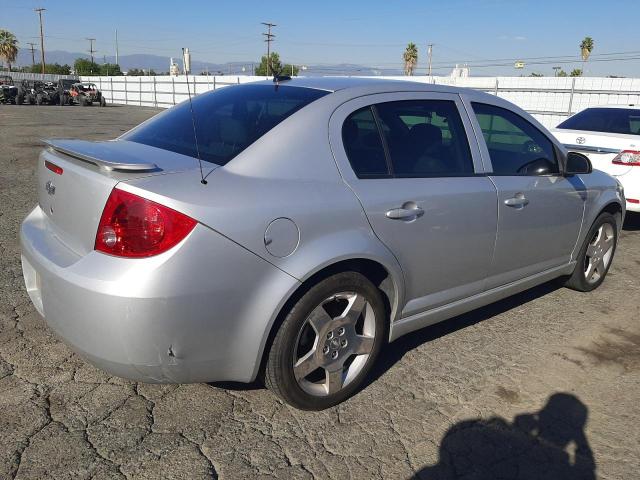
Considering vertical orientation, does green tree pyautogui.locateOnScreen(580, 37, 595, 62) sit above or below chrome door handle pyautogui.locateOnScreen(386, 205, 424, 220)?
above

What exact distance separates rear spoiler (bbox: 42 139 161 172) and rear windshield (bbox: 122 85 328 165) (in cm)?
25

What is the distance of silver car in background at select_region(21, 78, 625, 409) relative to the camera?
231 centimetres

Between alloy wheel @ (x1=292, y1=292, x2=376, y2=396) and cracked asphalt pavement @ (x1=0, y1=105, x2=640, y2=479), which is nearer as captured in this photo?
cracked asphalt pavement @ (x1=0, y1=105, x2=640, y2=479)

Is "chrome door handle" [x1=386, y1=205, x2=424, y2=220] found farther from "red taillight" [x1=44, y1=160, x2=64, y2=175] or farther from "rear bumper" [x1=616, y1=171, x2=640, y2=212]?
"rear bumper" [x1=616, y1=171, x2=640, y2=212]

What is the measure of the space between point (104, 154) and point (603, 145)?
5.92 metres

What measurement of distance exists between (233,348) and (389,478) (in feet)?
2.95

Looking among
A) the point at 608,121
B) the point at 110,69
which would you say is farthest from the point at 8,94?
the point at 110,69

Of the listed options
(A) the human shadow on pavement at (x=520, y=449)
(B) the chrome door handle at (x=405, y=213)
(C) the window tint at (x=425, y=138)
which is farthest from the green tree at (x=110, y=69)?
(A) the human shadow on pavement at (x=520, y=449)

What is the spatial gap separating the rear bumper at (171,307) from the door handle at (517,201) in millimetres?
1754

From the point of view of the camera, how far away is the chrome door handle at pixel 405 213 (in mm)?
2916

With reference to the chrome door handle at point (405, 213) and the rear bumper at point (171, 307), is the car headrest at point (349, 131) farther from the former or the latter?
the rear bumper at point (171, 307)

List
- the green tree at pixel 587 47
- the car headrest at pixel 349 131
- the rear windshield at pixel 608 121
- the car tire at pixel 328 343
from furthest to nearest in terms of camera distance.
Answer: the green tree at pixel 587 47
the rear windshield at pixel 608 121
the car headrest at pixel 349 131
the car tire at pixel 328 343

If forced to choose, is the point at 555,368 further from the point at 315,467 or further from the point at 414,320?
the point at 315,467

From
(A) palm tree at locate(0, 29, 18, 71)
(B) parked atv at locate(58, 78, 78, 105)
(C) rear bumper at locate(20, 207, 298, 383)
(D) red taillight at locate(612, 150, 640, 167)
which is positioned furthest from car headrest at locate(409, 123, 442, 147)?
(A) palm tree at locate(0, 29, 18, 71)
